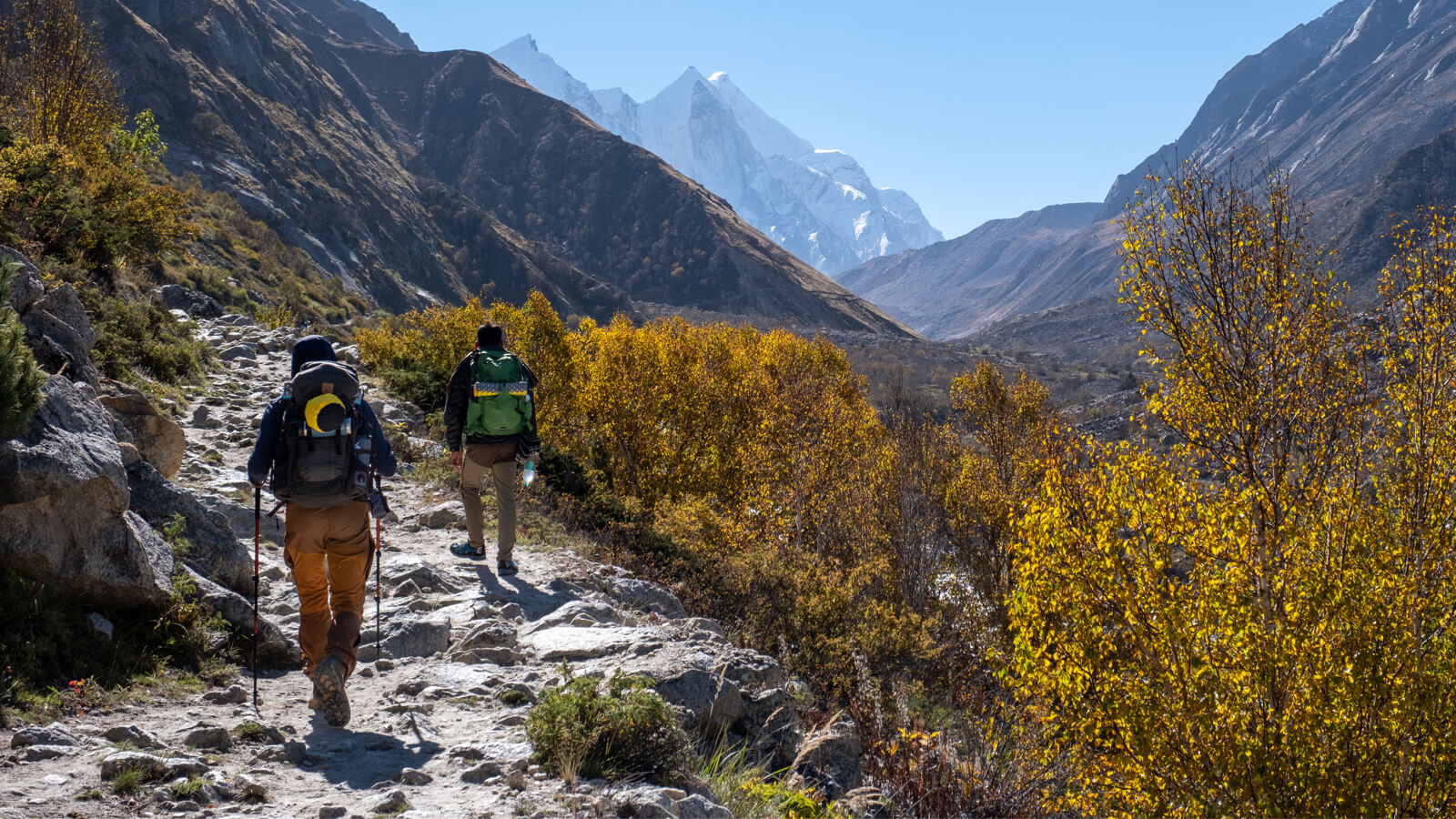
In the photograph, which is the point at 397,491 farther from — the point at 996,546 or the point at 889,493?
the point at 996,546

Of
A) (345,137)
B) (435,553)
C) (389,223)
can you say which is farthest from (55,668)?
(345,137)

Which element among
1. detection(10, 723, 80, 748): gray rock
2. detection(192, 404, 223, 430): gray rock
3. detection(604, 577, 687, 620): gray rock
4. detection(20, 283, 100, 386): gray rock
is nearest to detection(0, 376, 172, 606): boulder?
detection(10, 723, 80, 748): gray rock

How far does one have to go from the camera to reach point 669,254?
585 ft

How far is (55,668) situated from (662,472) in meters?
20.3

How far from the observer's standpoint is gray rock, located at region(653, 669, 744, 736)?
6.33m

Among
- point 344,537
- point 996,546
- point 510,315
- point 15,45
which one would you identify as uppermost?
point 15,45

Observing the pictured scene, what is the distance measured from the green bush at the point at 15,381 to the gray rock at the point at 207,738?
2383 mm

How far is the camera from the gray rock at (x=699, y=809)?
4.64 metres

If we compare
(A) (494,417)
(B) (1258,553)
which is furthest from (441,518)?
(B) (1258,553)

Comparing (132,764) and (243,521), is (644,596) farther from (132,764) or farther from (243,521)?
(132,764)

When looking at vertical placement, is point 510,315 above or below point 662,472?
above

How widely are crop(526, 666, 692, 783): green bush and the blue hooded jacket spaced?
2.03 metres

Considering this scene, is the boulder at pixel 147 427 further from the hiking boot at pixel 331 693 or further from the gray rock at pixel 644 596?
the gray rock at pixel 644 596

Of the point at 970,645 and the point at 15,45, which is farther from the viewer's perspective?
the point at 15,45
